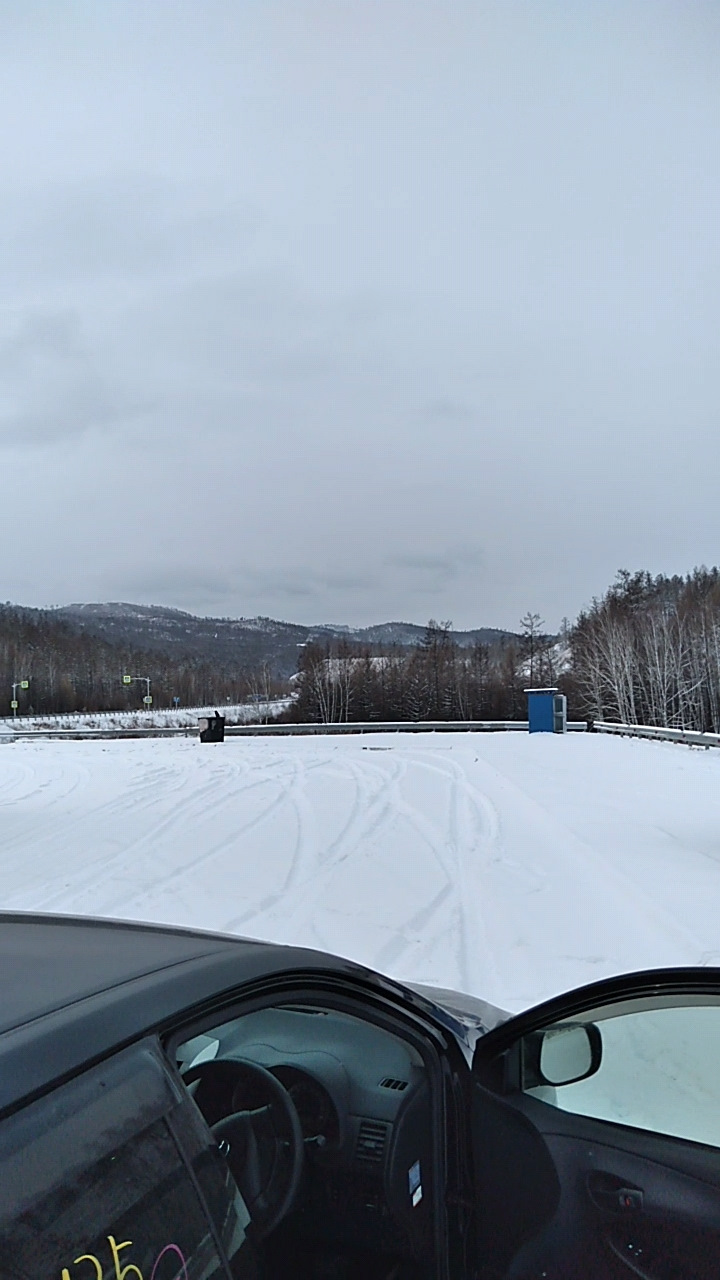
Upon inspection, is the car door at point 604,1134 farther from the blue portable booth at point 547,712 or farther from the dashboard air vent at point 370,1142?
the blue portable booth at point 547,712

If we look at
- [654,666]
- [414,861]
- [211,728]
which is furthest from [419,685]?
[414,861]

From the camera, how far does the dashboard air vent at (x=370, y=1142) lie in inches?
76.7

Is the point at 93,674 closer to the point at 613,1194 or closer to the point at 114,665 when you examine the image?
the point at 114,665

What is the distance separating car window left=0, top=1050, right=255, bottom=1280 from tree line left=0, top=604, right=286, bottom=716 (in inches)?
3692

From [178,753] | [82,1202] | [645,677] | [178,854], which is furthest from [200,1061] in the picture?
[645,677]

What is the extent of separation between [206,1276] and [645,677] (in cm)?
5778

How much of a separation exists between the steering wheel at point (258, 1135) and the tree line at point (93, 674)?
93220mm

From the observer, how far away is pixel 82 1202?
3.59 feet

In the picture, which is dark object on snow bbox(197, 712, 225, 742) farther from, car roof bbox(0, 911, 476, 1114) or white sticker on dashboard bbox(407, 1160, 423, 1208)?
white sticker on dashboard bbox(407, 1160, 423, 1208)

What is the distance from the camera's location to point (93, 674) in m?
112

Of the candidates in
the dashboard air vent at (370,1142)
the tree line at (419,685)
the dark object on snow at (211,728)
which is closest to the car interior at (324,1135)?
the dashboard air vent at (370,1142)

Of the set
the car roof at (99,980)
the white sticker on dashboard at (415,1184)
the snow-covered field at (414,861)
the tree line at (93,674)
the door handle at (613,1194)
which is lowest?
the snow-covered field at (414,861)

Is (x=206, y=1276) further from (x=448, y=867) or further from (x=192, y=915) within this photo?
(x=448, y=867)

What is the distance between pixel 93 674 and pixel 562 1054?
117 meters
